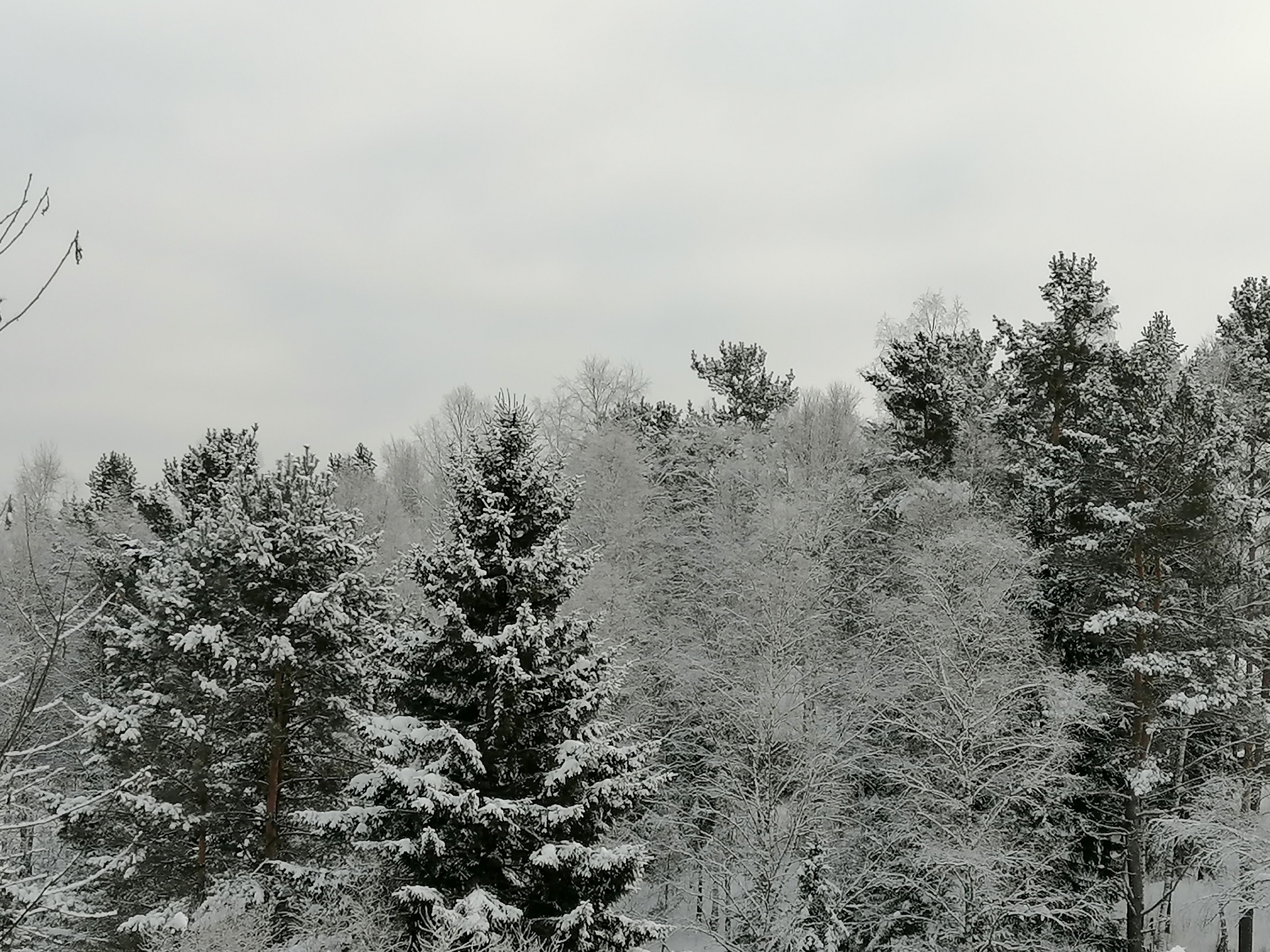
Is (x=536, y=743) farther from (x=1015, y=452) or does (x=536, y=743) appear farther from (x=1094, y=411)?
(x=1015, y=452)

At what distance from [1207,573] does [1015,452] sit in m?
8.31

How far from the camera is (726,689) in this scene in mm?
25469

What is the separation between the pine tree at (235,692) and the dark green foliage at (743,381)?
2806 cm

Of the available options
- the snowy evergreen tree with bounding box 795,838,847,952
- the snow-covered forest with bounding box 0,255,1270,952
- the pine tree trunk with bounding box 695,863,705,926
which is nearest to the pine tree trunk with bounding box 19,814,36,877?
the snow-covered forest with bounding box 0,255,1270,952

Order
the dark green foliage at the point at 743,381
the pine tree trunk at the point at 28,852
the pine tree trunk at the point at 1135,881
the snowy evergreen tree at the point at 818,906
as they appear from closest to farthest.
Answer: the pine tree trunk at the point at 28,852
the pine tree trunk at the point at 1135,881
the snowy evergreen tree at the point at 818,906
the dark green foliage at the point at 743,381

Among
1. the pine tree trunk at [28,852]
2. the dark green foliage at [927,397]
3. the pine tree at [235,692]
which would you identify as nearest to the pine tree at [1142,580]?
the dark green foliage at [927,397]

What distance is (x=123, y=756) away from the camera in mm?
16344

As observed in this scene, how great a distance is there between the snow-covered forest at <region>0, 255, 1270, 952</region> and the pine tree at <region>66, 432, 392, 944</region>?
85 millimetres

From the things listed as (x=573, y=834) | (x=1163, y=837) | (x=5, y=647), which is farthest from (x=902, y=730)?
(x=5, y=647)

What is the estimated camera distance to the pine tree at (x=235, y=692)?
52.3ft

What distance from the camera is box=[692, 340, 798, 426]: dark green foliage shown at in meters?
44.0

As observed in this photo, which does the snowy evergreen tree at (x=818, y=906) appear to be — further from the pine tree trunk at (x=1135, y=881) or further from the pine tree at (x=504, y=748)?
the pine tree at (x=504, y=748)

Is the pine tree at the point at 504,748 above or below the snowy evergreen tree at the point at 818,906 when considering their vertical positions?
above

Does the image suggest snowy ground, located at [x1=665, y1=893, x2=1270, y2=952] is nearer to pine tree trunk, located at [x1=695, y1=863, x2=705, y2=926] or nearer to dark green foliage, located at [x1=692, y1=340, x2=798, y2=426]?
pine tree trunk, located at [x1=695, y1=863, x2=705, y2=926]
